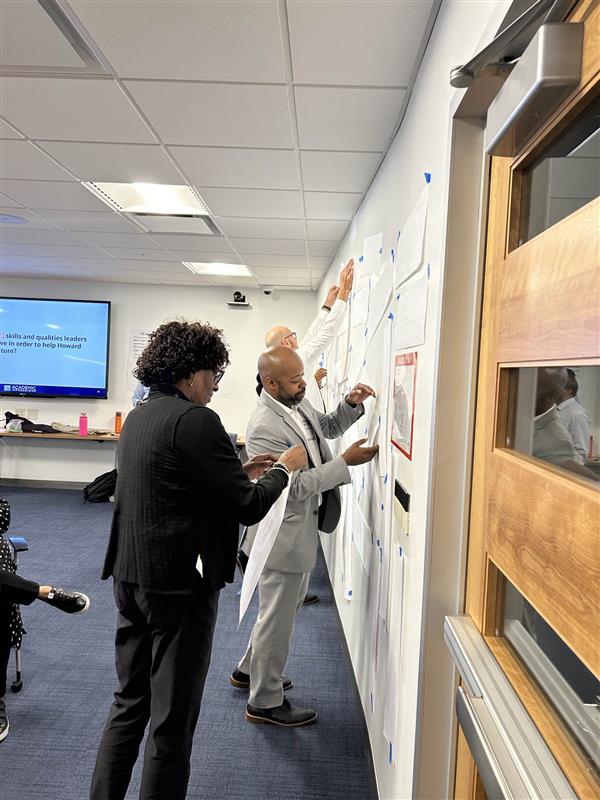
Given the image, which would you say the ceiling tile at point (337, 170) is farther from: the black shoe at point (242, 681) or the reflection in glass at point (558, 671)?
the black shoe at point (242, 681)

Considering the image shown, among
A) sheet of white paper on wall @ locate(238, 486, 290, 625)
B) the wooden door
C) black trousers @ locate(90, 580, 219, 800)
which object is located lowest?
black trousers @ locate(90, 580, 219, 800)

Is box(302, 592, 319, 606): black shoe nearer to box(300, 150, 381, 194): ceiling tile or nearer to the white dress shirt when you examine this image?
box(300, 150, 381, 194): ceiling tile

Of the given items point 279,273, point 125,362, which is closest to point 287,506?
point 279,273

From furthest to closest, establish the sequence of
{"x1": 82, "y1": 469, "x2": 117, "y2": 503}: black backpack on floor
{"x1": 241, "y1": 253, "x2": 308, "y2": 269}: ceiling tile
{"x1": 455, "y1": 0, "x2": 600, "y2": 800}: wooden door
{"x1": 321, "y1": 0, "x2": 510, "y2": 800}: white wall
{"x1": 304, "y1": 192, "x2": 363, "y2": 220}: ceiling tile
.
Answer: {"x1": 82, "y1": 469, "x2": 117, "y2": 503}: black backpack on floor → {"x1": 241, "y1": 253, "x2": 308, "y2": 269}: ceiling tile → {"x1": 304, "y1": 192, "x2": 363, "y2": 220}: ceiling tile → {"x1": 321, "y1": 0, "x2": 510, "y2": 800}: white wall → {"x1": 455, "y1": 0, "x2": 600, "y2": 800}: wooden door

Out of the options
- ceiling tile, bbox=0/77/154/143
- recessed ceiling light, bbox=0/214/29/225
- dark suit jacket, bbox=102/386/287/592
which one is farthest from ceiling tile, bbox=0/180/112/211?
dark suit jacket, bbox=102/386/287/592

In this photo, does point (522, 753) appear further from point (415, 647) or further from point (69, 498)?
point (69, 498)

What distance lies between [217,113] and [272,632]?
75.4 inches

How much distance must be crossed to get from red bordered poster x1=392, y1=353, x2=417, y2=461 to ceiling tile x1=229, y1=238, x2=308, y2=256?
2287 millimetres

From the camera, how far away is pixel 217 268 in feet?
16.7

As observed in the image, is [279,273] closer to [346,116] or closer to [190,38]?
[346,116]

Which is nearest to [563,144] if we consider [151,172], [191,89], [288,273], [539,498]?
[539,498]

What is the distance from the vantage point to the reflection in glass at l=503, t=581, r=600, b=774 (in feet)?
2.26

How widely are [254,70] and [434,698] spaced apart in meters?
1.73

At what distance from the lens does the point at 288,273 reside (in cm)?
504
